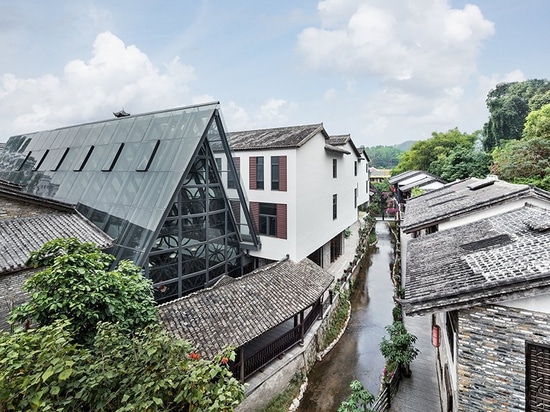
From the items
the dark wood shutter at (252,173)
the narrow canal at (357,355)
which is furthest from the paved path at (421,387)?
the dark wood shutter at (252,173)

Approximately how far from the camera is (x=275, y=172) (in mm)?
18016

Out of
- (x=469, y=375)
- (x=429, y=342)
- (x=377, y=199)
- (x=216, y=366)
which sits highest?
(x=377, y=199)

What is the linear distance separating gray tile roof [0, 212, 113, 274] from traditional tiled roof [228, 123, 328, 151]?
26.7 ft

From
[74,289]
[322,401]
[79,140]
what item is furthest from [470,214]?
[79,140]

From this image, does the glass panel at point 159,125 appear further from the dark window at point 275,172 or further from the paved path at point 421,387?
the paved path at point 421,387

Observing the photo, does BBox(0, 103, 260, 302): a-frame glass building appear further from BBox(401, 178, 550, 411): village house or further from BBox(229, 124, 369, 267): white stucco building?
BBox(401, 178, 550, 411): village house

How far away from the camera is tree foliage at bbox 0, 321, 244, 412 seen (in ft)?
11.3

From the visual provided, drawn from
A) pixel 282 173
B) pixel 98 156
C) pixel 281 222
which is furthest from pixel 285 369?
pixel 98 156

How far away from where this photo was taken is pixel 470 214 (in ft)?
38.3

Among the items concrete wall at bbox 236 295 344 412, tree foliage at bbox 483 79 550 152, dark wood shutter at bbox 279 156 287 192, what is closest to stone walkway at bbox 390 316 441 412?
concrete wall at bbox 236 295 344 412

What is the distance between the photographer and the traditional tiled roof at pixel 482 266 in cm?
535

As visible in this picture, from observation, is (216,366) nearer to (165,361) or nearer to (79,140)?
(165,361)

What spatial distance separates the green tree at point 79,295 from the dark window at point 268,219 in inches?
454

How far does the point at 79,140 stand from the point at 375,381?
20.9 m
